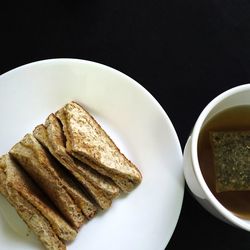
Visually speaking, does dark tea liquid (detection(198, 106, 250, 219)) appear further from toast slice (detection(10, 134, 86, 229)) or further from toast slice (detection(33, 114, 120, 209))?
toast slice (detection(10, 134, 86, 229))

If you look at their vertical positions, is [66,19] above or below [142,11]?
above

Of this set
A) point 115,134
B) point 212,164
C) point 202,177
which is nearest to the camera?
point 202,177

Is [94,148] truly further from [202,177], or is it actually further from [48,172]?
[202,177]

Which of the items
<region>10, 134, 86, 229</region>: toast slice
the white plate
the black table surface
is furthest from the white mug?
<region>10, 134, 86, 229</region>: toast slice

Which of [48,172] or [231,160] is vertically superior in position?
[48,172]

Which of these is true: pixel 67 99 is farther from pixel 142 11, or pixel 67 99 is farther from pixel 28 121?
pixel 142 11

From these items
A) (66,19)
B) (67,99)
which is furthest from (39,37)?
(67,99)

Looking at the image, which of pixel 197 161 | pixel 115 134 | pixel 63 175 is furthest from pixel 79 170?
pixel 197 161
